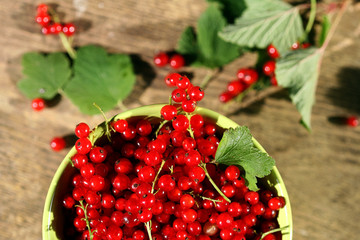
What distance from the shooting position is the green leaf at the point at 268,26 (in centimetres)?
79

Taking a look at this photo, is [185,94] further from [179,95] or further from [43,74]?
[43,74]

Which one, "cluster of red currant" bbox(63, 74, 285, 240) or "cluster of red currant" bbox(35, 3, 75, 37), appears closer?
"cluster of red currant" bbox(63, 74, 285, 240)

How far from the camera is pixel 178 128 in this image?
554 mm

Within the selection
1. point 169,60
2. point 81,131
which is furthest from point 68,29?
point 81,131

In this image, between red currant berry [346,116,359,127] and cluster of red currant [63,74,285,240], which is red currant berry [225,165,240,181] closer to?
cluster of red currant [63,74,285,240]

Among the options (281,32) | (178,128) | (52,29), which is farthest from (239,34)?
(52,29)

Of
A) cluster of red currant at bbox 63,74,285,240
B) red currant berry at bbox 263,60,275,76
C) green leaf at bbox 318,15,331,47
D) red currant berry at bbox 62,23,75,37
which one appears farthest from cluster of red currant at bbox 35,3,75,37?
green leaf at bbox 318,15,331,47

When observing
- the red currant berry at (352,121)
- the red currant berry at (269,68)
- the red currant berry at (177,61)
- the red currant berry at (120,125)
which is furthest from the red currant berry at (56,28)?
the red currant berry at (352,121)

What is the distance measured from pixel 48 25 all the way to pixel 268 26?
515 mm

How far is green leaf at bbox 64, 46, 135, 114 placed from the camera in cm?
80

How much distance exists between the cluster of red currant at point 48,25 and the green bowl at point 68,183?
354 millimetres

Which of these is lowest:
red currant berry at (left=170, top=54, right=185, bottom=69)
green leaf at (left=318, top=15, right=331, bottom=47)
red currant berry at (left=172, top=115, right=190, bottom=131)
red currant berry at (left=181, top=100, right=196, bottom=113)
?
red currant berry at (left=172, top=115, right=190, bottom=131)

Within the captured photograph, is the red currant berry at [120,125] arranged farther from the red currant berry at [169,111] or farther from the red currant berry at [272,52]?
the red currant berry at [272,52]

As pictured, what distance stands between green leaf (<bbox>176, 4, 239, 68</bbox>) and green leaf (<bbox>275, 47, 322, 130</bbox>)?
0.37ft
